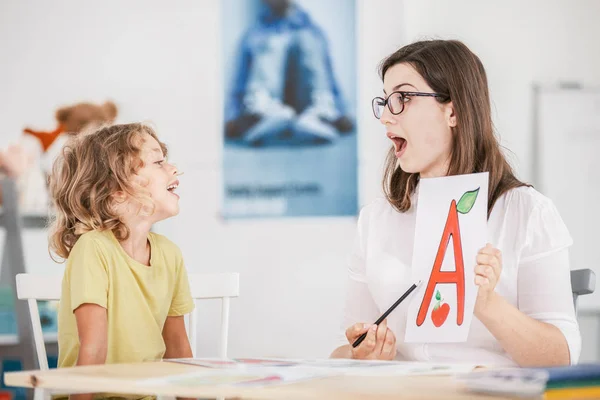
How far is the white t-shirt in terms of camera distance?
1.40 m

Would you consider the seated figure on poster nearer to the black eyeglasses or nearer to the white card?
the black eyeglasses

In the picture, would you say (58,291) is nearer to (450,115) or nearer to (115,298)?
(115,298)

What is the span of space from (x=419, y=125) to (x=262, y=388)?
796 mm

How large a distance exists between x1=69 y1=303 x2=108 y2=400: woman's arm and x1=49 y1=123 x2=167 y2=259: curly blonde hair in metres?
0.20

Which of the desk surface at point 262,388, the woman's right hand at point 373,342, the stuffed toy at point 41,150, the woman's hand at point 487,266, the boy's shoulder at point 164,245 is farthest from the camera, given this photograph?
the stuffed toy at point 41,150

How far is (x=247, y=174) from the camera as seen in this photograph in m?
4.81

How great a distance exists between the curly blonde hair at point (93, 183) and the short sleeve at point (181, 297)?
0.15 meters

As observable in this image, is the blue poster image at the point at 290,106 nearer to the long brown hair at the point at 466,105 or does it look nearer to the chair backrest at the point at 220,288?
the chair backrest at the point at 220,288

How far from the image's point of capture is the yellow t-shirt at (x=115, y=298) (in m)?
1.45

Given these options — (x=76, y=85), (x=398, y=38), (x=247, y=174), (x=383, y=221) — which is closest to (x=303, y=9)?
(x=398, y=38)

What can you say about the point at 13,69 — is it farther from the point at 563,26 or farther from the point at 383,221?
the point at 383,221

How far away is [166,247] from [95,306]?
0.28 metres

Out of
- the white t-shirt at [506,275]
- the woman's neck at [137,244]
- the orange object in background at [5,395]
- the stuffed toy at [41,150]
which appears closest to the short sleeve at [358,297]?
the white t-shirt at [506,275]

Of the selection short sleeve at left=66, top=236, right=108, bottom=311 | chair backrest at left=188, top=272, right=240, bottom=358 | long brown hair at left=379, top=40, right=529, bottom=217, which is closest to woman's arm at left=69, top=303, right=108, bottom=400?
short sleeve at left=66, top=236, right=108, bottom=311
